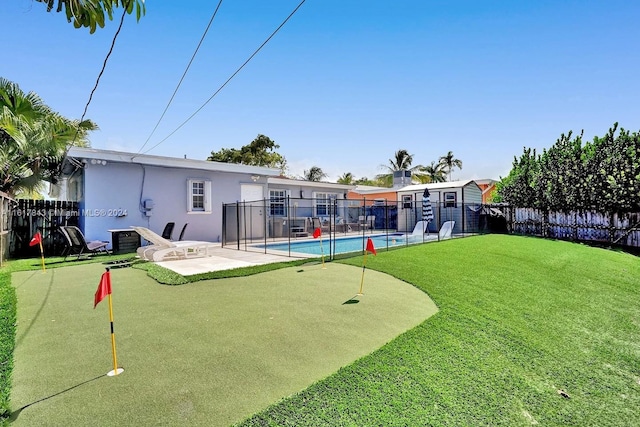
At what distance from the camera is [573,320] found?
16.6 ft

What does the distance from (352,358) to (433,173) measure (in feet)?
132

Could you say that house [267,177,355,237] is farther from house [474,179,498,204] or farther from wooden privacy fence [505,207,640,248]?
house [474,179,498,204]

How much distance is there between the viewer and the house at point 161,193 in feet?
34.6

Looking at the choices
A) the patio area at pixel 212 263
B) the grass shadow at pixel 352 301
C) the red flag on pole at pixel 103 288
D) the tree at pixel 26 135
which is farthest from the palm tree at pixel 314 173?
the red flag on pole at pixel 103 288

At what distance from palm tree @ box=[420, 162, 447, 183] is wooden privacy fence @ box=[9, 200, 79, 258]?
3681 centimetres

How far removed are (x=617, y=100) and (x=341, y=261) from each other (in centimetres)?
1136

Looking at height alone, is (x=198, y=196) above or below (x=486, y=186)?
below

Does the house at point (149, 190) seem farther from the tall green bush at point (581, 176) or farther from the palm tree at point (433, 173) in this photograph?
the palm tree at point (433, 173)

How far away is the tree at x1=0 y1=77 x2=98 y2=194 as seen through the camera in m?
7.97

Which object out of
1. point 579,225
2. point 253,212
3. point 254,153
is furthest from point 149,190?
point 254,153

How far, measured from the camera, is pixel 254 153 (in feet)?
98.3

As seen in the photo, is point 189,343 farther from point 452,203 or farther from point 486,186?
point 486,186

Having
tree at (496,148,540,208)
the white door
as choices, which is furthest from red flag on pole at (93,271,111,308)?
tree at (496,148,540,208)

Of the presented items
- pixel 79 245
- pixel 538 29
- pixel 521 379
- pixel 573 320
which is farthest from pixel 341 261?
pixel 538 29
